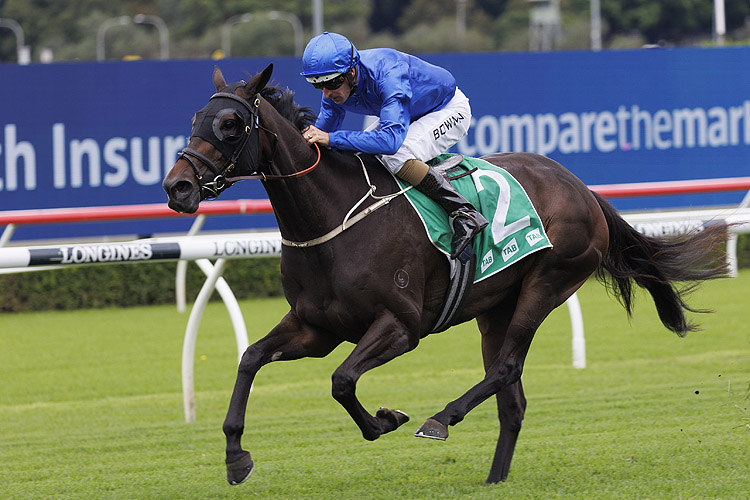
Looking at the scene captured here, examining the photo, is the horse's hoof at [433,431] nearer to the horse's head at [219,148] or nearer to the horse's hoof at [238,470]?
the horse's hoof at [238,470]

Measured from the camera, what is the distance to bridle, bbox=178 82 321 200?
3.33m

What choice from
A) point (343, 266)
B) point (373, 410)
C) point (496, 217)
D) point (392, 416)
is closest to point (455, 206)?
point (496, 217)

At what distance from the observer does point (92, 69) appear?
9.15 m

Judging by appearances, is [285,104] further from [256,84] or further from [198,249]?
[198,249]

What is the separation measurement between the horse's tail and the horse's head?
169cm

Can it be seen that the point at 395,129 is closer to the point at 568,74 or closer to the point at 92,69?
the point at 92,69

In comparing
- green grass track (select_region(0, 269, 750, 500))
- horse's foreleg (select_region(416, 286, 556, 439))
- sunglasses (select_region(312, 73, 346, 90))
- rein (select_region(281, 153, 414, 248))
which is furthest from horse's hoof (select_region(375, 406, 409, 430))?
sunglasses (select_region(312, 73, 346, 90))

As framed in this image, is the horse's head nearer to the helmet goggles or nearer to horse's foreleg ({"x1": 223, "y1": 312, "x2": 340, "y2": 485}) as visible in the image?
the helmet goggles

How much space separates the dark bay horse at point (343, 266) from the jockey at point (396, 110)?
10 centimetres

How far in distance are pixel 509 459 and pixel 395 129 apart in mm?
1277

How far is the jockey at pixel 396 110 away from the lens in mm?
3654

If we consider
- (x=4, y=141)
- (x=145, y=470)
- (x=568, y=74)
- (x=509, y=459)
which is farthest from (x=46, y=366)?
(x=568, y=74)

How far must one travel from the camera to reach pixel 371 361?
357 cm

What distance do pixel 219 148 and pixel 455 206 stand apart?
0.89 m
